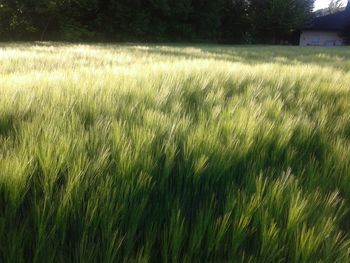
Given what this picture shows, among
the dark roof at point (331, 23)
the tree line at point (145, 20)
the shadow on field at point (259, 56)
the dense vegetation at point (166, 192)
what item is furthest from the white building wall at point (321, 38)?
the dense vegetation at point (166, 192)

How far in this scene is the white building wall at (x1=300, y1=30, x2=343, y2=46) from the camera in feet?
139

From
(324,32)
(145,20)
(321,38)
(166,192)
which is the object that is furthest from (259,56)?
(324,32)

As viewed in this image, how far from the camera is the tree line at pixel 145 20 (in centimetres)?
1670

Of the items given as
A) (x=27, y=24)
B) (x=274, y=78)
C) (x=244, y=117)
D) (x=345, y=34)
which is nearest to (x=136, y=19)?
(x=27, y=24)

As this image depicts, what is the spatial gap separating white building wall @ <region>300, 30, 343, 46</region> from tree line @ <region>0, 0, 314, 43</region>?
9066 millimetres

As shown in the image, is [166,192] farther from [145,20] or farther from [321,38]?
[321,38]

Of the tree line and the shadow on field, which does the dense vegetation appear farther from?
the tree line

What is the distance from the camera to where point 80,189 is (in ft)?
2.01

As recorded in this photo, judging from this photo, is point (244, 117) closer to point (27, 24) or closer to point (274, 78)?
point (274, 78)

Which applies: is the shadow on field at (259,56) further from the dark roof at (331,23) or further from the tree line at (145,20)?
the dark roof at (331,23)

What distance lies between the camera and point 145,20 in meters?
20.7

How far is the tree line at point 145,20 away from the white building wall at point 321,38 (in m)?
9.07

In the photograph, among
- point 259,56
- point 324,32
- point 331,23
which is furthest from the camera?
point 324,32

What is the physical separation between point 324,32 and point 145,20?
30.8 meters
